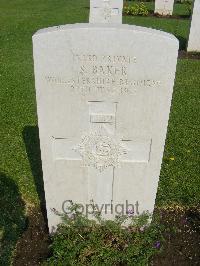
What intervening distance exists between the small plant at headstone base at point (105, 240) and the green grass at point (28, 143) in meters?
0.59

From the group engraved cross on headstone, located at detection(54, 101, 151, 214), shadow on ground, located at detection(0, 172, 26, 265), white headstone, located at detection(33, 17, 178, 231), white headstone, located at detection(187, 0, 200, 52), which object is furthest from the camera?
white headstone, located at detection(187, 0, 200, 52)

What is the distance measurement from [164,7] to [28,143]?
12303 millimetres

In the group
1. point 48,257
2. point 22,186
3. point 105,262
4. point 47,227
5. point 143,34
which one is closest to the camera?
point 143,34

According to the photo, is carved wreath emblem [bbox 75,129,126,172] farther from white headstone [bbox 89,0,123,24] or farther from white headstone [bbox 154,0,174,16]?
white headstone [bbox 154,0,174,16]

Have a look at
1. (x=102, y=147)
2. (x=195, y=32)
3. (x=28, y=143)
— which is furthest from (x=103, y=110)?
(x=195, y=32)

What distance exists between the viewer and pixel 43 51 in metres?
2.76

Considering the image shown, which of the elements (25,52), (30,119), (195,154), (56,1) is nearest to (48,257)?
(195,154)

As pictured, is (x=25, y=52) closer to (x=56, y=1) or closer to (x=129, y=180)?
(x=129, y=180)

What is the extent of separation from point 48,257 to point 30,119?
3.39m

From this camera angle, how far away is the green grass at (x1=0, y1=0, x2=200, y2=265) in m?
4.38

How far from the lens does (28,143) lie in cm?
573

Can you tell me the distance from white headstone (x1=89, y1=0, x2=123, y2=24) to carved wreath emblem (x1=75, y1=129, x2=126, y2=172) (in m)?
7.86

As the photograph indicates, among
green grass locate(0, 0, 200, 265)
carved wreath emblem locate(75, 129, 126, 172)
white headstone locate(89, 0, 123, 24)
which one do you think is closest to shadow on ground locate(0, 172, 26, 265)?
green grass locate(0, 0, 200, 265)

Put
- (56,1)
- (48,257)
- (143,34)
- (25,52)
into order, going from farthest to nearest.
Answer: (56,1) → (25,52) → (48,257) → (143,34)
